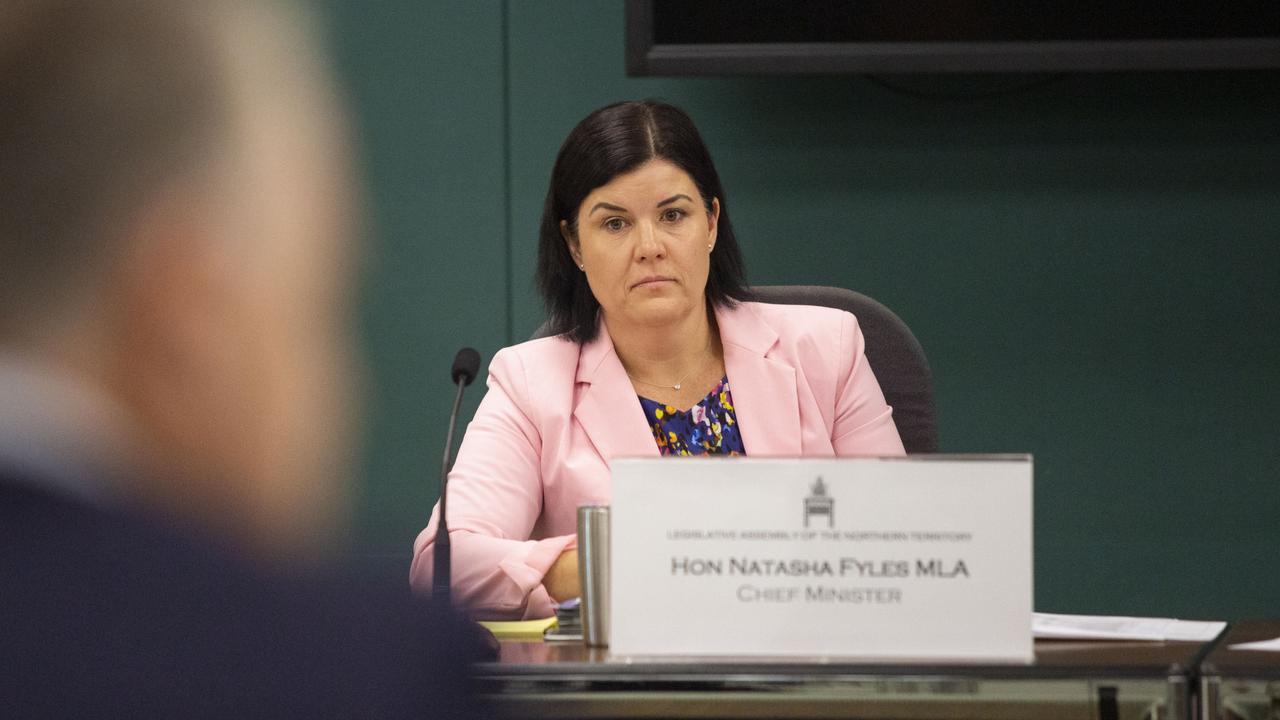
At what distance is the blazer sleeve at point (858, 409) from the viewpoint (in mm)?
2248

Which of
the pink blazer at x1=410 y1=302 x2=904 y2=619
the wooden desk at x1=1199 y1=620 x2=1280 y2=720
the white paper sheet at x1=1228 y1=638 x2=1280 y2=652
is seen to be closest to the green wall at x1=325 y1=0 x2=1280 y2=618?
the pink blazer at x1=410 y1=302 x2=904 y2=619

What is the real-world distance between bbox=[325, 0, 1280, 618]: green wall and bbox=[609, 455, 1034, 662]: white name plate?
6.74 ft

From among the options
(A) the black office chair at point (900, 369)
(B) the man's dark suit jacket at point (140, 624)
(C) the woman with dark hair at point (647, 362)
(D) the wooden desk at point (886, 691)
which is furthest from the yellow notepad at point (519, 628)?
(B) the man's dark suit jacket at point (140, 624)

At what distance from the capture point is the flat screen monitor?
3.02 metres

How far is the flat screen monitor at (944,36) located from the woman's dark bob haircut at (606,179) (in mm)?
747

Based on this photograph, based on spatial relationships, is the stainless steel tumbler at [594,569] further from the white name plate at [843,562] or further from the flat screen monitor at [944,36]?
the flat screen monitor at [944,36]

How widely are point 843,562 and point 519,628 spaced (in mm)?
464

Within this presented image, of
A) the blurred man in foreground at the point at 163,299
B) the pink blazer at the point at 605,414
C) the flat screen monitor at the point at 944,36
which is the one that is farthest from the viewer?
the flat screen monitor at the point at 944,36

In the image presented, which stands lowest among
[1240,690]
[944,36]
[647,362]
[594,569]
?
[1240,690]

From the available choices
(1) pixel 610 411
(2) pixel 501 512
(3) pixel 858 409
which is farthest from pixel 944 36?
(2) pixel 501 512

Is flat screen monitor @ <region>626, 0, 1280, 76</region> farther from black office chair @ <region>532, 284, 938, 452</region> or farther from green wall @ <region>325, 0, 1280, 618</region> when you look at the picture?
black office chair @ <region>532, 284, 938, 452</region>

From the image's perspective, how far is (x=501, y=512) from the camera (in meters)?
2.08

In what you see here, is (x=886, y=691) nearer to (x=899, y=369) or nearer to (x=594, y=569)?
(x=594, y=569)

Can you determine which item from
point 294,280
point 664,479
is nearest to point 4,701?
point 294,280
